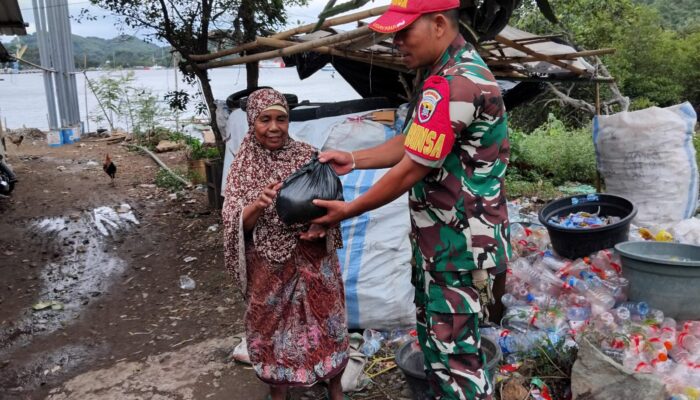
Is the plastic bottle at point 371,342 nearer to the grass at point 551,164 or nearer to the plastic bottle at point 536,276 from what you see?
the plastic bottle at point 536,276

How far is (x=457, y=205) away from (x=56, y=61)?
15033 mm

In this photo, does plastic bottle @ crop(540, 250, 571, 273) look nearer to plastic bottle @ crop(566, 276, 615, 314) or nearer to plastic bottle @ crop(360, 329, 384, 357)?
plastic bottle @ crop(566, 276, 615, 314)

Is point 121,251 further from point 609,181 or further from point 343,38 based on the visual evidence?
point 609,181

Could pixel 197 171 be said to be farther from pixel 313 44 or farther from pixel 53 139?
pixel 53 139

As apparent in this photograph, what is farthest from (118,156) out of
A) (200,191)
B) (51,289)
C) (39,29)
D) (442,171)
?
(442,171)

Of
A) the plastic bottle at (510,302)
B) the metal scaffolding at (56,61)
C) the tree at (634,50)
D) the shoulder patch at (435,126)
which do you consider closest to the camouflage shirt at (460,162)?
the shoulder patch at (435,126)

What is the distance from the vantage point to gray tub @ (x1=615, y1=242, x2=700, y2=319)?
318 cm

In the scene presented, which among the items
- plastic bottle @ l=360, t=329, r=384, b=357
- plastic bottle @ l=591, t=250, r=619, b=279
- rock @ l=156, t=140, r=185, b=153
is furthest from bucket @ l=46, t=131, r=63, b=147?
plastic bottle @ l=591, t=250, r=619, b=279

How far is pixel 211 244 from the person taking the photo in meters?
5.67

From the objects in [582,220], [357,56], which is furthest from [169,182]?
[582,220]

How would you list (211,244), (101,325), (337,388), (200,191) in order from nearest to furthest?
(337,388)
(101,325)
(211,244)
(200,191)

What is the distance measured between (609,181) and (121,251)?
5.00m

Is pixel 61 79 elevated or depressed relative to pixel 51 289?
elevated

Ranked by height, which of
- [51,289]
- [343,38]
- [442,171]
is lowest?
[51,289]
